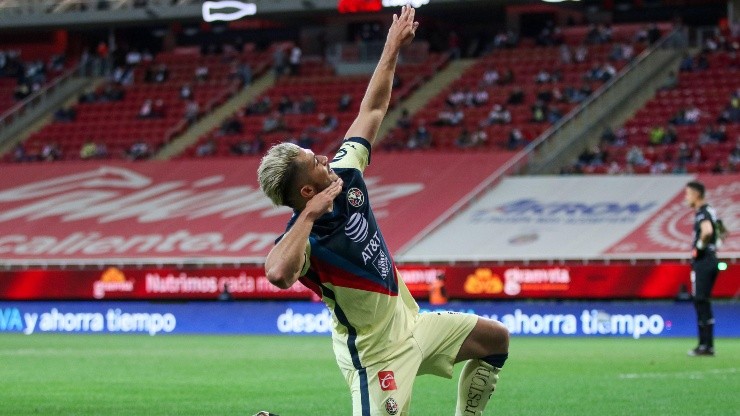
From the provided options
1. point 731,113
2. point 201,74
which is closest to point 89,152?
point 201,74

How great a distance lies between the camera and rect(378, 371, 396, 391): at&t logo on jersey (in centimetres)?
684

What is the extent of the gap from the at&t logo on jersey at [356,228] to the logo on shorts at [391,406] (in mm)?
800

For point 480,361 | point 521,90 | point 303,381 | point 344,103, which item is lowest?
point 344,103

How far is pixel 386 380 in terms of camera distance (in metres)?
6.86

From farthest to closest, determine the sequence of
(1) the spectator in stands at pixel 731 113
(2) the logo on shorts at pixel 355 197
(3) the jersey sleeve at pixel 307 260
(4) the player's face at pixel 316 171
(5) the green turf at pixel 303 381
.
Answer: (1) the spectator in stands at pixel 731 113
(5) the green turf at pixel 303 381
(2) the logo on shorts at pixel 355 197
(3) the jersey sleeve at pixel 307 260
(4) the player's face at pixel 316 171

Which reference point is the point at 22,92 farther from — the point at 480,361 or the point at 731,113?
the point at 480,361

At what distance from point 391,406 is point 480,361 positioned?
89 centimetres

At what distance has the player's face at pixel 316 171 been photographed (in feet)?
21.6

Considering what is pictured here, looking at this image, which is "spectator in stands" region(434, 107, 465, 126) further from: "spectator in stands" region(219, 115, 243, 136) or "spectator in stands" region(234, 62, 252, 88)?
"spectator in stands" region(234, 62, 252, 88)

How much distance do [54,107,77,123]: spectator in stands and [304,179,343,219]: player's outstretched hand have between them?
4006 cm

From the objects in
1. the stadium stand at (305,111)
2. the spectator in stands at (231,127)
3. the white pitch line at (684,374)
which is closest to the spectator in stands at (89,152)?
the stadium stand at (305,111)

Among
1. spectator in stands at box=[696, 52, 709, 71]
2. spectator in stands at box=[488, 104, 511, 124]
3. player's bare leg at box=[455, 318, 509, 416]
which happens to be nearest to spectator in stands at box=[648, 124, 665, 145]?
spectator in stands at box=[696, 52, 709, 71]

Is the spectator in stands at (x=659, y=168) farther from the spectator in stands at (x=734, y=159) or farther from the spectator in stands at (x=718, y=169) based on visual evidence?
the spectator in stands at (x=734, y=159)

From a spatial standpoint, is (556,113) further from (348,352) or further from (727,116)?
(348,352)
